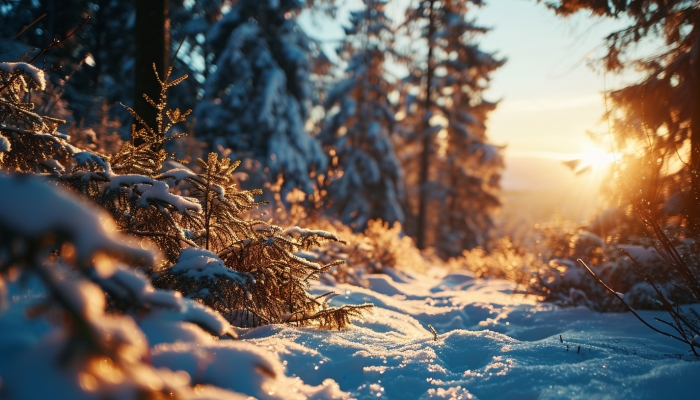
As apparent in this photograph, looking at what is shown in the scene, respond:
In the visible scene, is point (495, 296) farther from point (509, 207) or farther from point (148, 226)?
point (509, 207)

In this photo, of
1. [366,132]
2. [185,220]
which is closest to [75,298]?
[185,220]

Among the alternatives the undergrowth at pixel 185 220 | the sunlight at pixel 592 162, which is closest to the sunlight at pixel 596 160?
the sunlight at pixel 592 162

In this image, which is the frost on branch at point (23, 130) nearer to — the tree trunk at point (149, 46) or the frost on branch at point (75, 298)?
the tree trunk at point (149, 46)

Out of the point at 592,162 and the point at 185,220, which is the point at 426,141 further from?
the point at 185,220

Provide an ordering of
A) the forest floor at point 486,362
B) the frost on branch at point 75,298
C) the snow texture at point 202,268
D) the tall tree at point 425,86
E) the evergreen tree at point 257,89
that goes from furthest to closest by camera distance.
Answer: the tall tree at point 425,86
the evergreen tree at point 257,89
the snow texture at point 202,268
the forest floor at point 486,362
the frost on branch at point 75,298

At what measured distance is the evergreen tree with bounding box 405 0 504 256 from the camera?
19.3 metres

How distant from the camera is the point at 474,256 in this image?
436 inches

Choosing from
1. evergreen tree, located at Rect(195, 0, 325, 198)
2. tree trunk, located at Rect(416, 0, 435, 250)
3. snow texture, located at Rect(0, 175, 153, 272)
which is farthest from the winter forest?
tree trunk, located at Rect(416, 0, 435, 250)

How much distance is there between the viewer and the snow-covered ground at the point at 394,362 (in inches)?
42.5

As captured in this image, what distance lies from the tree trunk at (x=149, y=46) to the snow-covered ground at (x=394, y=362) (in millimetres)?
2725

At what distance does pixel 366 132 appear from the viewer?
19.8 m

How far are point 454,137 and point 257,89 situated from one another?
1025 cm

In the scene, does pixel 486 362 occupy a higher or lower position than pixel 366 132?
lower

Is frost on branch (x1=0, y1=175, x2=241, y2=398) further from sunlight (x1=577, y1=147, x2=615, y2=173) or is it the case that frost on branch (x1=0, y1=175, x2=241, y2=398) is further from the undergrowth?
sunlight (x1=577, y1=147, x2=615, y2=173)
